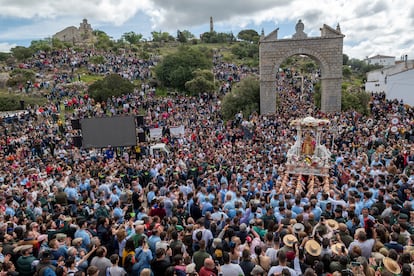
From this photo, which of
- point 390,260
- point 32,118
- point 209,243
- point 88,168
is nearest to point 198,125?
point 88,168

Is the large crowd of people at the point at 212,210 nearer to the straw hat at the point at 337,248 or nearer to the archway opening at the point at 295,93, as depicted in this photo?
the straw hat at the point at 337,248

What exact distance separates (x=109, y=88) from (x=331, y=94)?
23.0 m

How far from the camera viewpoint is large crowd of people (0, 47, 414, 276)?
581cm

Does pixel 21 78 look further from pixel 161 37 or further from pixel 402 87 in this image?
pixel 161 37

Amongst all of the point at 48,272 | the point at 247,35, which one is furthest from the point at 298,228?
the point at 247,35

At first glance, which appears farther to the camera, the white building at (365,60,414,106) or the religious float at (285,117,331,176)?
the white building at (365,60,414,106)

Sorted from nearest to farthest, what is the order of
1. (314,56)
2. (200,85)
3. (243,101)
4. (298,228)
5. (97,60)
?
(298,228) → (314,56) → (243,101) → (200,85) → (97,60)

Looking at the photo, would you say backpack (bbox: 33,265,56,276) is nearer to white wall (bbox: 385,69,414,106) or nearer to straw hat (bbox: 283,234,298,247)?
straw hat (bbox: 283,234,298,247)

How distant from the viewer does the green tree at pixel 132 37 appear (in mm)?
92125

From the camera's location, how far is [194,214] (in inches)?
358

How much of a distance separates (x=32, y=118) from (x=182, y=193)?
24095 mm

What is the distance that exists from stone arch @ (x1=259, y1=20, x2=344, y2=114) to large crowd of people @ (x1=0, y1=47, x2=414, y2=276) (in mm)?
8076

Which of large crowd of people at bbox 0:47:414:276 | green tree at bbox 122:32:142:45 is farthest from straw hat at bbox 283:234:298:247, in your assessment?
green tree at bbox 122:32:142:45

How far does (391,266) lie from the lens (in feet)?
17.0
